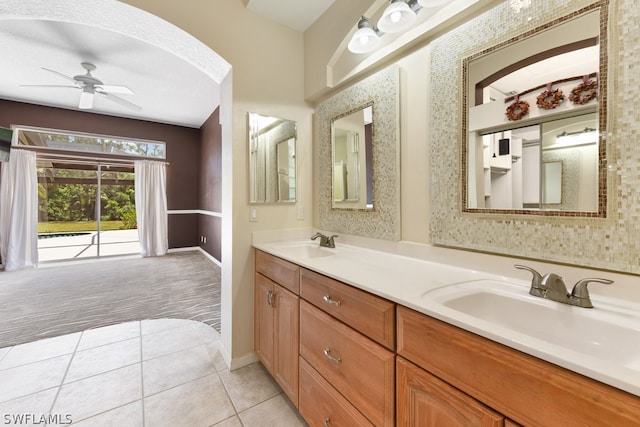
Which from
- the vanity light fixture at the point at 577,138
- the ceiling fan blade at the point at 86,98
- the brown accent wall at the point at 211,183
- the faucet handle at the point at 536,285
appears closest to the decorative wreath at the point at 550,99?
the vanity light fixture at the point at 577,138

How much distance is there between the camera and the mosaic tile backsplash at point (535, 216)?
858mm

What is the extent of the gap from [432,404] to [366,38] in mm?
1838

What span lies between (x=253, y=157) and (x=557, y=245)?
185 cm

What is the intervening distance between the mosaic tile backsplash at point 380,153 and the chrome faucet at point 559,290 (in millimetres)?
733

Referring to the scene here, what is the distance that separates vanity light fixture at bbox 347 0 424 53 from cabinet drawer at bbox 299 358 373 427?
1874mm

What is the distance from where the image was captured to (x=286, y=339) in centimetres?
157

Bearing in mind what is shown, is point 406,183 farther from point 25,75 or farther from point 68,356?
point 25,75

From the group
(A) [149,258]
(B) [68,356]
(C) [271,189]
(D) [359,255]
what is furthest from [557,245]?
(A) [149,258]

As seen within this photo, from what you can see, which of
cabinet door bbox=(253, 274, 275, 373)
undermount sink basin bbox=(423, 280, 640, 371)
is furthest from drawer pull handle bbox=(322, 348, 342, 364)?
cabinet door bbox=(253, 274, 275, 373)

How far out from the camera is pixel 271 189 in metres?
2.13

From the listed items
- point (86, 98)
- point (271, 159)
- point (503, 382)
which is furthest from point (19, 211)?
point (503, 382)

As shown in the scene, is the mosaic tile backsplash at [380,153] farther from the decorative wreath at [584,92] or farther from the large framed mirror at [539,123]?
the decorative wreath at [584,92]

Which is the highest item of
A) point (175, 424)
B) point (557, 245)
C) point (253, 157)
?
point (253, 157)

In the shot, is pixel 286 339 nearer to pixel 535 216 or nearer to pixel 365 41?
pixel 535 216
